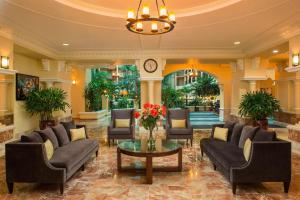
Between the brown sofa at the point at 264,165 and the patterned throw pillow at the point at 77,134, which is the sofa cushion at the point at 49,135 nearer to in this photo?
→ the patterned throw pillow at the point at 77,134

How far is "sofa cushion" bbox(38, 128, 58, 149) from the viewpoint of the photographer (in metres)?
3.94

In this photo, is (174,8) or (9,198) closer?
(9,198)

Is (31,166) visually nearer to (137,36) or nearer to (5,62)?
(5,62)

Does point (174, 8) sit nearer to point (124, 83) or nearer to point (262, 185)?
point (262, 185)

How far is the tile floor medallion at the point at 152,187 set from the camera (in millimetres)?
3291

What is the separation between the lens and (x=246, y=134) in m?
4.15

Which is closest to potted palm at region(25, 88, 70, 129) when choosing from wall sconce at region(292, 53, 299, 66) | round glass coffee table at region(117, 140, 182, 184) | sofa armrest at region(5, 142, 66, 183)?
round glass coffee table at region(117, 140, 182, 184)

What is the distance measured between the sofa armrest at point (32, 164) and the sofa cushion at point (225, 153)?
240 centimetres

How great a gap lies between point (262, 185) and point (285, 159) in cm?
63

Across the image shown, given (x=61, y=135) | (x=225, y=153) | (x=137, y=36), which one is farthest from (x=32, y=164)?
(x=137, y=36)

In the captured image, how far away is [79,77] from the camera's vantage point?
43.4 ft

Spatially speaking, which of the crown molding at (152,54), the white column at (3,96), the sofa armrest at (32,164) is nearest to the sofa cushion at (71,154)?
the sofa armrest at (32,164)

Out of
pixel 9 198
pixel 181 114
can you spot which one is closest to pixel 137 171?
pixel 9 198

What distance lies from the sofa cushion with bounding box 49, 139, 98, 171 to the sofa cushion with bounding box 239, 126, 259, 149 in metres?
2.85
